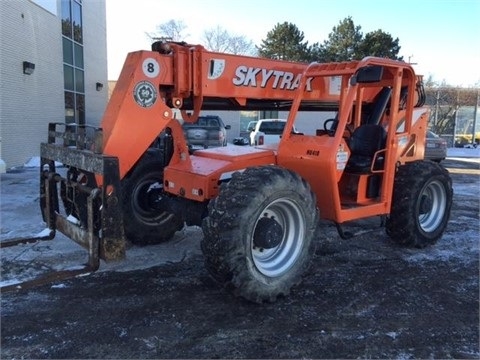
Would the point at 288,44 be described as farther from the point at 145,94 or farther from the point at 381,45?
the point at 145,94

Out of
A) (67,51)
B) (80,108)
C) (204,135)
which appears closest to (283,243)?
(204,135)

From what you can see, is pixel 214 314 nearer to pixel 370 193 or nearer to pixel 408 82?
pixel 370 193

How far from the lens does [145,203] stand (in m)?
5.93

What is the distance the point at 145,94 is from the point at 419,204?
12.4ft

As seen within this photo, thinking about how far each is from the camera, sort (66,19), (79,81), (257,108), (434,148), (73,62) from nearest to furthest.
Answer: (257,108), (66,19), (434,148), (73,62), (79,81)

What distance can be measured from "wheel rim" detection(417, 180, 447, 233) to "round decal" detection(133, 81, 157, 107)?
3910 mm

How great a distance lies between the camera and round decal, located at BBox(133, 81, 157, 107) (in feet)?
14.8

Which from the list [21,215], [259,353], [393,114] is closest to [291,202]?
[259,353]

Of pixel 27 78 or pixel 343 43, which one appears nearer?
pixel 27 78

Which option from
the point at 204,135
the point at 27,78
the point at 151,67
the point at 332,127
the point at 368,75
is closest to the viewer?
the point at 151,67

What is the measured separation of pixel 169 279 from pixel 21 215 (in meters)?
4.23

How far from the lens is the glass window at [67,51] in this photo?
706 inches

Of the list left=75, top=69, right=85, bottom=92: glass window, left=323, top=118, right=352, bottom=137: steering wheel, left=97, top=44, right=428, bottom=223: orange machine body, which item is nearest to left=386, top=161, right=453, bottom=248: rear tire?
left=97, top=44, right=428, bottom=223: orange machine body

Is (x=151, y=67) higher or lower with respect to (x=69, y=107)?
higher
